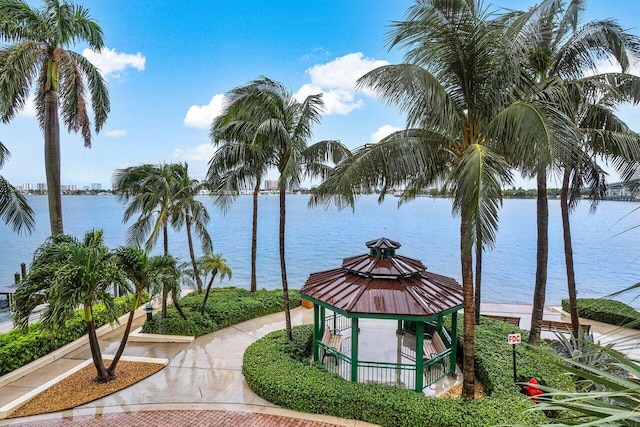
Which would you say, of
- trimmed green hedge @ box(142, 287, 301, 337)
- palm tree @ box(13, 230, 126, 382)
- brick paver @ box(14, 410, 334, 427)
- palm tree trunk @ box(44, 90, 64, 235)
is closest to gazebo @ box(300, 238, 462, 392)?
brick paver @ box(14, 410, 334, 427)

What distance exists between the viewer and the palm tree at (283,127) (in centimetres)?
977

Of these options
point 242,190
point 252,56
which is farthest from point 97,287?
point 252,56

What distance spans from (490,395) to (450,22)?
807 cm

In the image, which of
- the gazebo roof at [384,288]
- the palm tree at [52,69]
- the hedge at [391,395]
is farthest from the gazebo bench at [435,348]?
the palm tree at [52,69]

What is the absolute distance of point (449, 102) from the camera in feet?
23.0

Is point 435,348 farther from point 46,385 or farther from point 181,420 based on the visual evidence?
point 46,385

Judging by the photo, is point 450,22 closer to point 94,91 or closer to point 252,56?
point 94,91

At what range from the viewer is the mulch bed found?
295 inches

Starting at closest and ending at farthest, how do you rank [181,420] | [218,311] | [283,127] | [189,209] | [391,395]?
[181,420] < [391,395] < [283,127] < [218,311] < [189,209]

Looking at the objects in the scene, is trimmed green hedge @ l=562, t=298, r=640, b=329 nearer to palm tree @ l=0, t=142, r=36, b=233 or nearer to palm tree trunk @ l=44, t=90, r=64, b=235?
palm tree trunk @ l=44, t=90, r=64, b=235

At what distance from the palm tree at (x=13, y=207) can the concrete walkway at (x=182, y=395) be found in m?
4.29

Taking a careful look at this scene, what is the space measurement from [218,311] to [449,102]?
35.0ft

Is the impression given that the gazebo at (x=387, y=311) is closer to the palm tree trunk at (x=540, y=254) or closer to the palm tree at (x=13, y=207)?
the palm tree trunk at (x=540, y=254)

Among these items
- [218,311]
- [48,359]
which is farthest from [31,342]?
[218,311]
